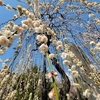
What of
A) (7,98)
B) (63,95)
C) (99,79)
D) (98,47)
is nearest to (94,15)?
(98,47)

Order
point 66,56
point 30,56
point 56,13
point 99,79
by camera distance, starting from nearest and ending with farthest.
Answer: point 66,56
point 99,79
point 30,56
point 56,13

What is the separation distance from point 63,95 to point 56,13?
1.28m

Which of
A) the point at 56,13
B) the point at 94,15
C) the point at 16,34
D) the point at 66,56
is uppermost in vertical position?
the point at 56,13

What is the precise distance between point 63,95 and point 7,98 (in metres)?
0.82

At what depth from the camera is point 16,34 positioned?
854mm

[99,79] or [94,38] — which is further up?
[94,38]

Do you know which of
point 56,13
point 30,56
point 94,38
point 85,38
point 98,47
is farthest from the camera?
point 56,13

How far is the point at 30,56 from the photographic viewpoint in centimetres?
188

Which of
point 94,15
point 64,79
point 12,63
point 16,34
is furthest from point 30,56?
point 16,34

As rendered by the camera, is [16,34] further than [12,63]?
No

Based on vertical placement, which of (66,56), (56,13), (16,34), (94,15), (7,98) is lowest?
(7,98)

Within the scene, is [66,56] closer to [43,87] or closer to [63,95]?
[43,87]

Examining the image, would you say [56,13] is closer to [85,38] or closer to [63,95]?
[85,38]

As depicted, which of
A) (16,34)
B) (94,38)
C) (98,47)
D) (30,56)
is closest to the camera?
(16,34)
